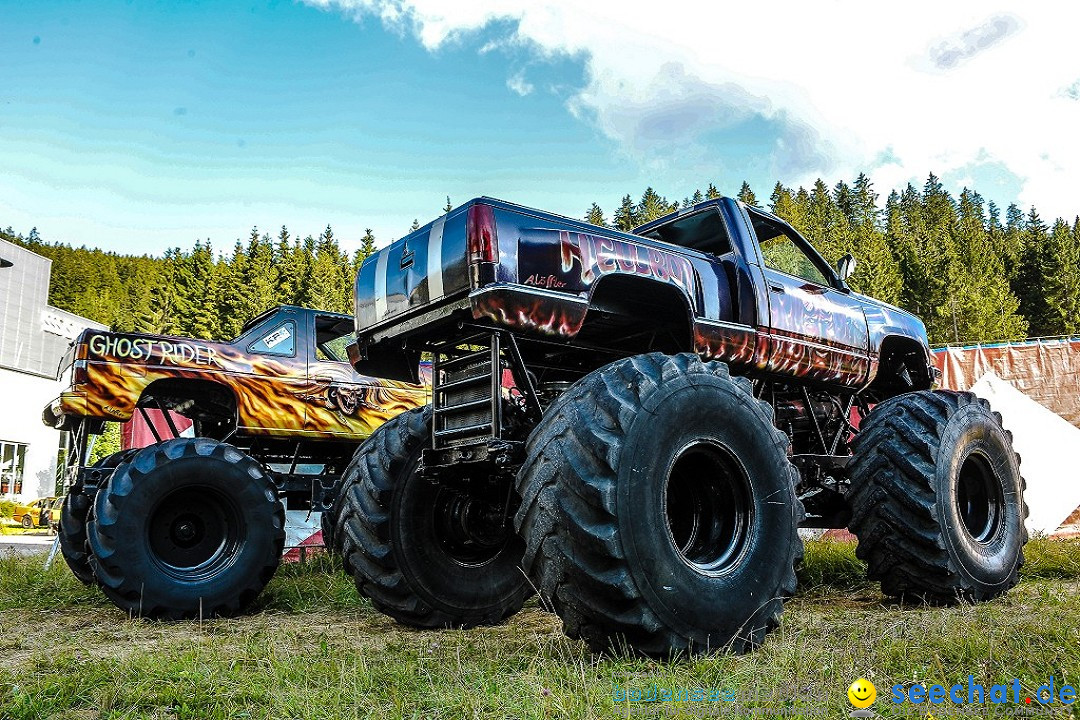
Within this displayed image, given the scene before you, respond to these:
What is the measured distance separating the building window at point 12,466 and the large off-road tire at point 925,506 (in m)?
38.3

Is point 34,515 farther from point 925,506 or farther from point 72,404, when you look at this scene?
point 925,506

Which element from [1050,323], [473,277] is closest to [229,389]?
[473,277]

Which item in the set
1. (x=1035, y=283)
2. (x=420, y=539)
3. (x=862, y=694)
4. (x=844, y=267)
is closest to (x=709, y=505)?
(x=862, y=694)

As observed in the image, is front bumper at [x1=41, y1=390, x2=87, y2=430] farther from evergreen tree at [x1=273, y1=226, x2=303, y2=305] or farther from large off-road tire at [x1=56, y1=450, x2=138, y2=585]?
evergreen tree at [x1=273, y1=226, x2=303, y2=305]

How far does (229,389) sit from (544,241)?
4.43 m

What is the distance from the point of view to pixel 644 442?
3.47 meters

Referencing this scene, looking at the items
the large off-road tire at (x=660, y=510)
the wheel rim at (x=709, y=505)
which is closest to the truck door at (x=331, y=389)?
the wheel rim at (x=709, y=505)

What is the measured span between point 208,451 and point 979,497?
18.5 ft

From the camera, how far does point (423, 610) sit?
189 inches

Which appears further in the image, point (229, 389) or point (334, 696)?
point (229, 389)

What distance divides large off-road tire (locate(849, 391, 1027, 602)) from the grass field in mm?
209

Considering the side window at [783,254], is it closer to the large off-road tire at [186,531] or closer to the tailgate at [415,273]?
the tailgate at [415,273]

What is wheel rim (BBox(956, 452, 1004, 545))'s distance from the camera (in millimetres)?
5660

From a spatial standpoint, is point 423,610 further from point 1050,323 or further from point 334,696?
point 1050,323
